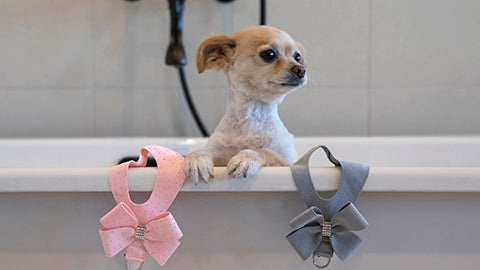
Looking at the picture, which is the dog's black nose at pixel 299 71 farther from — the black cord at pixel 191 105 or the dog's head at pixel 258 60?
the black cord at pixel 191 105

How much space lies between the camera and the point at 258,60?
30.5 inches

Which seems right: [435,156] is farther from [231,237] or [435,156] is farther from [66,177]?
[66,177]

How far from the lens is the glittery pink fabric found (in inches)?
22.3

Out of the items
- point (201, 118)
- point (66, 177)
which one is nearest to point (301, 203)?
point (66, 177)

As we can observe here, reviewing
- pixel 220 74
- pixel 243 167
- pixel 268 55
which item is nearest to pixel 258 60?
pixel 268 55

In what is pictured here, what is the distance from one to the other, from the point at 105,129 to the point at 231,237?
993 mm

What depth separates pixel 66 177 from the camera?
1.87ft

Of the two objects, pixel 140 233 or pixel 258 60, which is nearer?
pixel 140 233

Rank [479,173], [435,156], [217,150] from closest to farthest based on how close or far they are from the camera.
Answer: [479,173] → [217,150] → [435,156]

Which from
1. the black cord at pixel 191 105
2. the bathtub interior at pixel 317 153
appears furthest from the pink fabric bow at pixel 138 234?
the black cord at pixel 191 105

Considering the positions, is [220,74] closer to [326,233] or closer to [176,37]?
[176,37]

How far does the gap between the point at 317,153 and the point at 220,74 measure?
475mm

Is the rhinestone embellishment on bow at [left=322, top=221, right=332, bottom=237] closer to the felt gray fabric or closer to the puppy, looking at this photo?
the felt gray fabric

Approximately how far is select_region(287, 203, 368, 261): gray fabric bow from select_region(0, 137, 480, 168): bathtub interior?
2.07 feet
